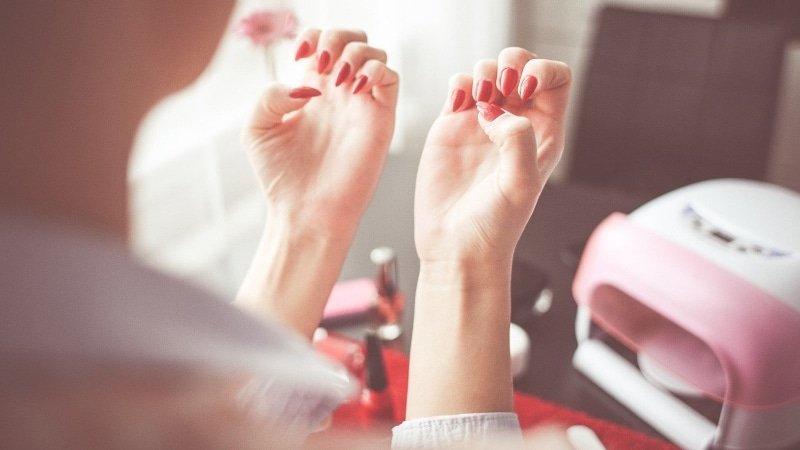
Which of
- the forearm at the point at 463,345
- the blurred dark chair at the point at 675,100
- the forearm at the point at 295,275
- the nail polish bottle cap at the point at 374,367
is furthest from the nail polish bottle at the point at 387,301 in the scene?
the blurred dark chair at the point at 675,100

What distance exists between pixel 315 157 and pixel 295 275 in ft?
0.43

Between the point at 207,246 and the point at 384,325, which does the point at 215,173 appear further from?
the point at 384,325

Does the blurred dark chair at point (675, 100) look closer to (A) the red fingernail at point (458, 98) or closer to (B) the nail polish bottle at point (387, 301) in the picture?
(B) the nail polish bottle at point (387, 301)

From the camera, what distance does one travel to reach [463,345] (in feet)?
1.84

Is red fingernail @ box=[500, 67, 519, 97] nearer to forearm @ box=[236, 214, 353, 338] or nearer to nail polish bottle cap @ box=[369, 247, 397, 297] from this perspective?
forearm @ box=[236, 214, 353, 338]

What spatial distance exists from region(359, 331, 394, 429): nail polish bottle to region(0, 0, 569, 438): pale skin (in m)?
0.14

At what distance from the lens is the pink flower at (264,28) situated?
895 mm

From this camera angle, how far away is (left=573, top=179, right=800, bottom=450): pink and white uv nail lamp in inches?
26.8

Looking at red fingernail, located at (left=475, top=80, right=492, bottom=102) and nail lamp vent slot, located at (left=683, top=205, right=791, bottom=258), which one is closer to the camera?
red fingernail, located at (left=475, top=80, right=492, bottom=102)

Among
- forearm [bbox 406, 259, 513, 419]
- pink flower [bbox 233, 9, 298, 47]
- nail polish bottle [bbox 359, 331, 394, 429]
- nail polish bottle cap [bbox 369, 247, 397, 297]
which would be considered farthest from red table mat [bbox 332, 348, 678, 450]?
pink flower [bbox 233, 9, 298, 47]

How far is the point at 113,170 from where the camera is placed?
36 cm

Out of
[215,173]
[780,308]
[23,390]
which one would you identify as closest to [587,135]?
[215,173]

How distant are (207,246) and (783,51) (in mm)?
1249

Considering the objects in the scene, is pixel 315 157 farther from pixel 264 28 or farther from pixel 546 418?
pixel 546 418
